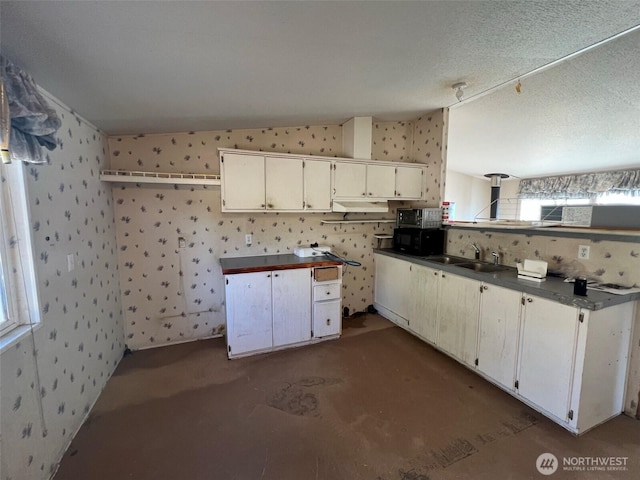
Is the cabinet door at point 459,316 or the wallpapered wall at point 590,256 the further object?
the cabinet door at point 459,316

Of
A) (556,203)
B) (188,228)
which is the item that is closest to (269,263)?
(188,228)

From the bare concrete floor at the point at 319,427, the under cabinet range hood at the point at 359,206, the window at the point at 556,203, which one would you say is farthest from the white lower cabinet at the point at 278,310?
the window at the point at 556,203

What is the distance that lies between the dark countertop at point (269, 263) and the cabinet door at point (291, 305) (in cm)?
6

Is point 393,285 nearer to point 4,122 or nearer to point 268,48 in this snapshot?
point 268,48

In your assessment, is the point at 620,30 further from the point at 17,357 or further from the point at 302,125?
the point at 17,357

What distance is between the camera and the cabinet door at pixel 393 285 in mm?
3184

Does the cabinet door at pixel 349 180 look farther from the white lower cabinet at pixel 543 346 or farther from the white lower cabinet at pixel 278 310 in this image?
Answer: the white lower cabinet at pixel 543 346

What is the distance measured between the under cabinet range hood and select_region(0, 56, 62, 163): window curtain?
236 cm

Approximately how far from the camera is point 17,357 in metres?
1.28

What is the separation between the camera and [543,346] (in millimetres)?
1871

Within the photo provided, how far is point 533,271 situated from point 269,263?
2.31 meters

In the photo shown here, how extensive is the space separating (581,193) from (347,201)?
16.8 feet

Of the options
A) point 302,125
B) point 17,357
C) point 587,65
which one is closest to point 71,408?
point 17,357

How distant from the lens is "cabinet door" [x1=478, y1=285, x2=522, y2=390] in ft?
6.76
